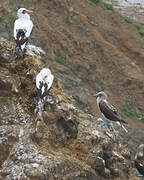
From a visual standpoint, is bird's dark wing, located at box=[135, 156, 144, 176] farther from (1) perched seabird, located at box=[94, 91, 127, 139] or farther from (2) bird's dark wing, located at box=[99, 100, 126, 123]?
(2) bird's dark wing, located at box=[99, 100, 126, 123]

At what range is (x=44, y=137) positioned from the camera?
5.93m

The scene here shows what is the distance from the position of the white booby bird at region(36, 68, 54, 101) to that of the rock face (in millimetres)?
291

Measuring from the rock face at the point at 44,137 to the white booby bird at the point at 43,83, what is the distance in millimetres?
291

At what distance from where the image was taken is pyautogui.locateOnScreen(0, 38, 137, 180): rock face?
5457 millimetres

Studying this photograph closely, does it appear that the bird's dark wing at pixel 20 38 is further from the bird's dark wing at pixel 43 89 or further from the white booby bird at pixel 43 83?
the bird's dark wing at pixel 43 89

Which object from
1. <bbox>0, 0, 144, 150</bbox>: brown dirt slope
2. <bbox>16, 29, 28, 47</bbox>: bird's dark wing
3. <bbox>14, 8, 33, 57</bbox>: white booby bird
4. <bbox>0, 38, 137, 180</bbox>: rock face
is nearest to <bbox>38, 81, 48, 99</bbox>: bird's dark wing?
<bbox>0, 38, 137, 180</bbox>: rock face

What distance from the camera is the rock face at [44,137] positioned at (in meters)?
5.46

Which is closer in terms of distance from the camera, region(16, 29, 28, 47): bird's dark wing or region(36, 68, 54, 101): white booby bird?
region(36, 68, 54, 101): white booby bird

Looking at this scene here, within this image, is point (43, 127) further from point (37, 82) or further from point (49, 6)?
point (49, 6)

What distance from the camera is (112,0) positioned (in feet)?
111

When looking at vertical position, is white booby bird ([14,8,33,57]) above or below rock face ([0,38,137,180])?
above

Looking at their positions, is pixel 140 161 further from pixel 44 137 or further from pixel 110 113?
pixel 44 137

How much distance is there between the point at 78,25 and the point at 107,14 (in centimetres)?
452

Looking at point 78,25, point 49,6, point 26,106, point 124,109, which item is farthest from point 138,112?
point 26,106
